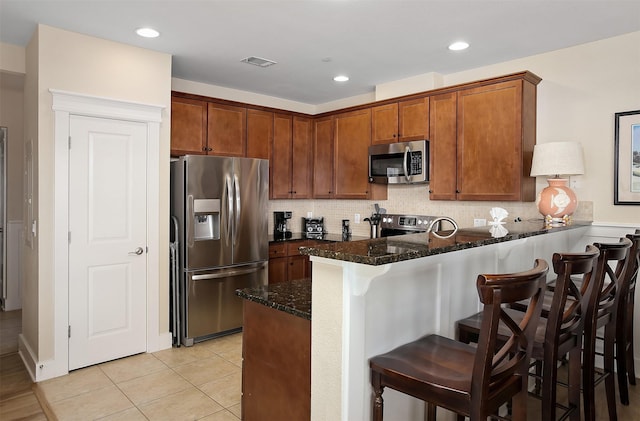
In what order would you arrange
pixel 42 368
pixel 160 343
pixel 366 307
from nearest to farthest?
pixel 366 307 < pixel 42 368 < pixel 160 343

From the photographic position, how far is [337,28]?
3141mm

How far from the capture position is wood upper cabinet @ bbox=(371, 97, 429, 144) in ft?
13.8

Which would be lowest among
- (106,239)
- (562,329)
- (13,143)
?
(562,329)

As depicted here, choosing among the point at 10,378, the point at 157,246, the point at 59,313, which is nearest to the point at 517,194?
the point at 157,246

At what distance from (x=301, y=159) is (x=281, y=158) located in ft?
1.03

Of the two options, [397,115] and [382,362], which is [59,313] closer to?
[382,362]

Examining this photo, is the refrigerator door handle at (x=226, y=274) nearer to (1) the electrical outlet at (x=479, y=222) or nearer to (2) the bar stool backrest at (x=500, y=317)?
(1) the electrical outlet at (x=479, y=222)

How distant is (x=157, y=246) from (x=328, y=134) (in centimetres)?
251

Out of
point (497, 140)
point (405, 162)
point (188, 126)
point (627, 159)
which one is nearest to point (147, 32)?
point (188, 126)

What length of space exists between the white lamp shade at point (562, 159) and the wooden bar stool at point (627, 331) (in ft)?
2.19

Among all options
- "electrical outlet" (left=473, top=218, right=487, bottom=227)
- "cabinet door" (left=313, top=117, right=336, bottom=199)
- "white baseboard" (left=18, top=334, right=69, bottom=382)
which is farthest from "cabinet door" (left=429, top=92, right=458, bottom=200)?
"white baseboard" (left=18, top=334, right=69, bottom=382)

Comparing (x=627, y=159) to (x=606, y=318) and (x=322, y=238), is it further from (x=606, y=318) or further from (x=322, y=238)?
(x=322, y=238)

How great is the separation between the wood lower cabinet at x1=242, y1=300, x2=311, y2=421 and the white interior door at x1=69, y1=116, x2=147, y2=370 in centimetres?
176

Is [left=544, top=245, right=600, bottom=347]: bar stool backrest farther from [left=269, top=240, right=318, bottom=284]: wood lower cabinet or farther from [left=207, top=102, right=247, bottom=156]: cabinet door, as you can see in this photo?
[left=207, top=102, right=247, bottom=156]: cabinet door
